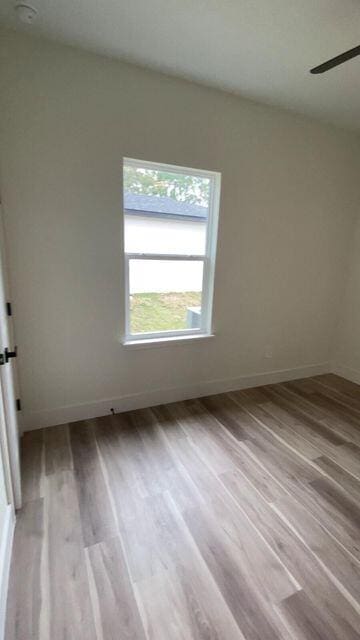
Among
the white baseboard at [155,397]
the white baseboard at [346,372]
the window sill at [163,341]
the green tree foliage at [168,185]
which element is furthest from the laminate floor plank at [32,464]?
the white baseboard at [346,372]

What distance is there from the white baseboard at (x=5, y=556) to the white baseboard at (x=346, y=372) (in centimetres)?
363

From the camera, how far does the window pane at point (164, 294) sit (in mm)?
2537

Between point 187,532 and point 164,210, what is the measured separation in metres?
2.27

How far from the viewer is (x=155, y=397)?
9.18 ft

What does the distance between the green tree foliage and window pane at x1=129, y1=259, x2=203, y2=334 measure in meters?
0.55

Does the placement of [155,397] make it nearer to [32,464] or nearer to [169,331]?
[169,331]

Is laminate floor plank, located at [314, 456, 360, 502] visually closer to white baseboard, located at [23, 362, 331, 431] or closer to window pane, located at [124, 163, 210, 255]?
white baseboard, located at [23, 362, 331, 431]

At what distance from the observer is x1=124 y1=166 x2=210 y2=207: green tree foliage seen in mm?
2328

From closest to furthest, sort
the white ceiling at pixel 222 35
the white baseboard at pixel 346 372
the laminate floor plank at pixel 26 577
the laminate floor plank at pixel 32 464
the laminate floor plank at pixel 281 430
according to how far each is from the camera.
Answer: the laminate floor plank at pixel 26 577 → the white ceiling at pixel 222 35 → the laminate floor plank at pixel 32 464 → the laminate floor plank at pixel 281 430 → the white baseboard at pixel 346 372

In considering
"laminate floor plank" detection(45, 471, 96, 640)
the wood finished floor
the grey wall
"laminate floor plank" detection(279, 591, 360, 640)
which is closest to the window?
the grey wall

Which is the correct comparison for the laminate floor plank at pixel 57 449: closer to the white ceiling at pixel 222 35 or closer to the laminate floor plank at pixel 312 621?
the laminate floor plank at pixel 312 621

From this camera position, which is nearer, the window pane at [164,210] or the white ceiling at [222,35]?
the white ceiling at [222,35]

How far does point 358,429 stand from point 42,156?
10.9 feet

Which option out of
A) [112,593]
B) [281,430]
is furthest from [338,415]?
[112,593]
